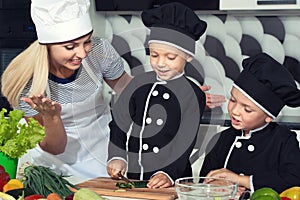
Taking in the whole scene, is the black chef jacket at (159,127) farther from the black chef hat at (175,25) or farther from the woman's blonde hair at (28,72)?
the woman's blonde hair at (28,72)

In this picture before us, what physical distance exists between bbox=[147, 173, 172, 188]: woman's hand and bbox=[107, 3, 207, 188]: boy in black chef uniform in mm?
218

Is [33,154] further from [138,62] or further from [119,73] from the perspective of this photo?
[138,62]

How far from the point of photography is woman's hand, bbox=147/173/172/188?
5.70 ft

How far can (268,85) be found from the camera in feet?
5.84

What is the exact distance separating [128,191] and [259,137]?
1.41 feet

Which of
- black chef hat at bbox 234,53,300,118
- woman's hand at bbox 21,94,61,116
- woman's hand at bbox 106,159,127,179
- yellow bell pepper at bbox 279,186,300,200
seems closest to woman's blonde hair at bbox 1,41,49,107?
woman's hand at bbox 21,94,61,116

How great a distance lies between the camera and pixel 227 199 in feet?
4.43

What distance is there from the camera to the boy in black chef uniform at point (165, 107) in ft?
6.77

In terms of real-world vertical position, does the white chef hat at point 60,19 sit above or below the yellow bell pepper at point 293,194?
above

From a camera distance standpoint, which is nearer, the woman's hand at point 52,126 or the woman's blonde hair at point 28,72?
the woman's hand at point 52,126

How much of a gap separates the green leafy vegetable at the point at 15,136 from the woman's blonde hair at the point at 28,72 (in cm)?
88

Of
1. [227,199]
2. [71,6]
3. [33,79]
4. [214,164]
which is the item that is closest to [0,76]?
[33,79]

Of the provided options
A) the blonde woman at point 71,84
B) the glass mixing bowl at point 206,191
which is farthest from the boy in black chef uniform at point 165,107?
the glass mixing bowl at point 206,191

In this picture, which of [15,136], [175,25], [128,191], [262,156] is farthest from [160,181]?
[175,25]
